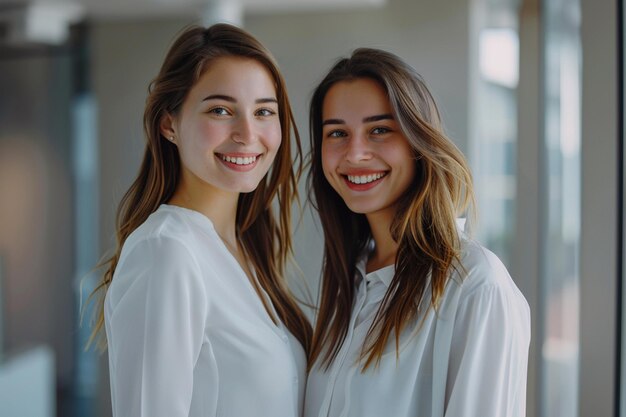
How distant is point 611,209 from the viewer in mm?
1254

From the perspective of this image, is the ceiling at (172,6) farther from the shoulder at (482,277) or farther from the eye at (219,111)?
the shoulder at (482,277)

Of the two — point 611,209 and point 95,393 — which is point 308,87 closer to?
point 611,209

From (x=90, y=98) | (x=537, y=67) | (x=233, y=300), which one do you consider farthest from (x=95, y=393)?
(x=537, y=67)

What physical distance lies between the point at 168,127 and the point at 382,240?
1.65 ft

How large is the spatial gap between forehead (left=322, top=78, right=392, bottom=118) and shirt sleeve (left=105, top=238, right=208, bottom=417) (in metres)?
0.41

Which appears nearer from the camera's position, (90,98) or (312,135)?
(312,135)

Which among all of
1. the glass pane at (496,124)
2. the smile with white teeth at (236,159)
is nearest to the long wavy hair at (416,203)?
the smile with white teeth at (236,159)

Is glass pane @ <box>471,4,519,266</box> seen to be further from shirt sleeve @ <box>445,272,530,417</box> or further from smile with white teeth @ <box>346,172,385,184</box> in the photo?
shirt sleeve @ <box>445,272,530,417</box>

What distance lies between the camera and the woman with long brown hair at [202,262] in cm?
108

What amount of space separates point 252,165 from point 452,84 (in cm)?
102

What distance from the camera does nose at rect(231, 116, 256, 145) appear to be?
122 cm

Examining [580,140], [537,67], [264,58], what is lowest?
[580,140]

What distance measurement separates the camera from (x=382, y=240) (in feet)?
4.35

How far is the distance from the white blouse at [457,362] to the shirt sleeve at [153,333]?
0.30m
